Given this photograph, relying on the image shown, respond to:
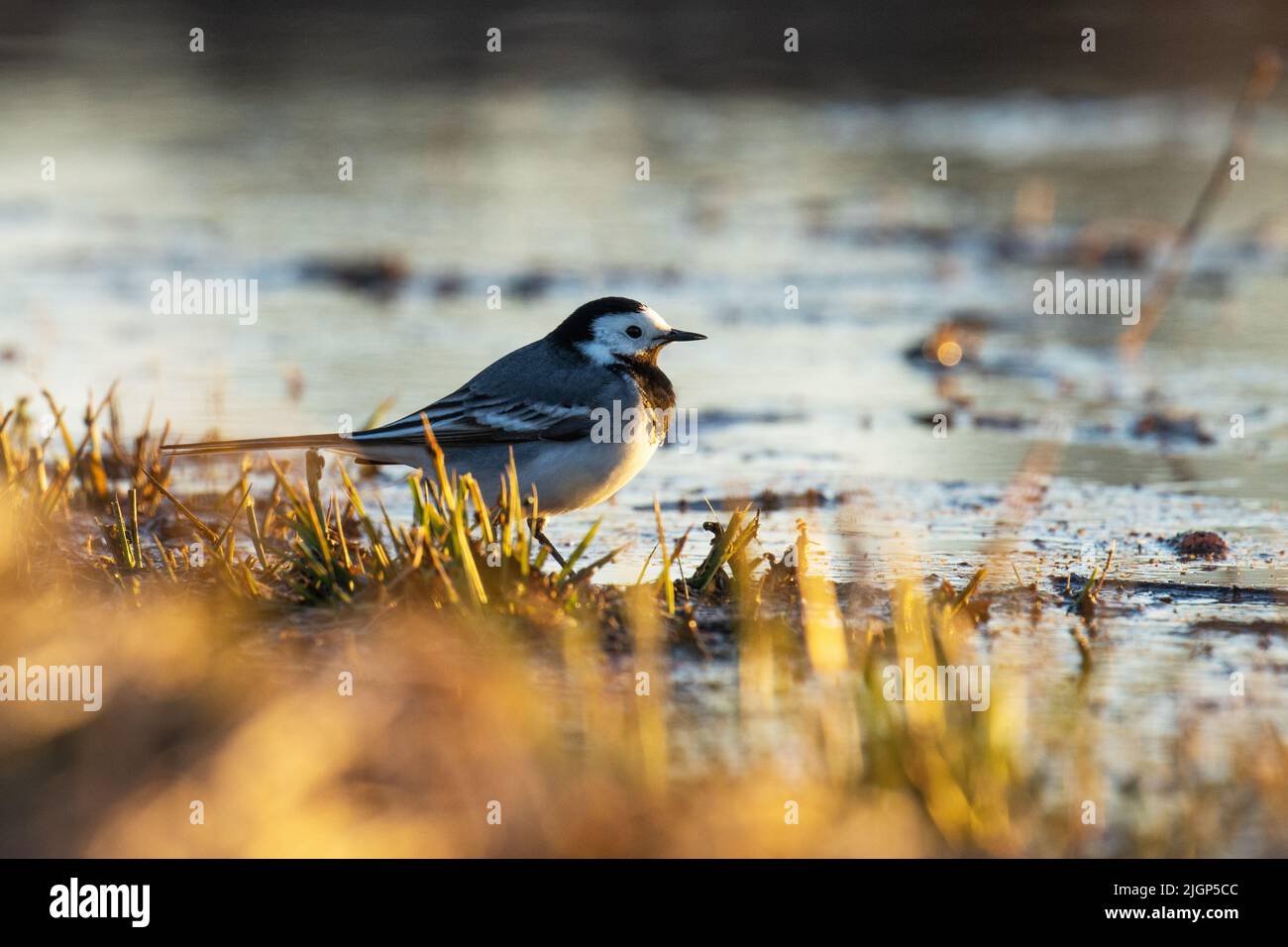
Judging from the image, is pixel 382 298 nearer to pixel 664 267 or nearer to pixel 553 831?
pixel 664 267

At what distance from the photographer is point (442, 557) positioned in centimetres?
616

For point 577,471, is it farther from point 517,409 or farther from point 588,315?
point 588,315

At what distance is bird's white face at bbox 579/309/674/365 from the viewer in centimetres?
767

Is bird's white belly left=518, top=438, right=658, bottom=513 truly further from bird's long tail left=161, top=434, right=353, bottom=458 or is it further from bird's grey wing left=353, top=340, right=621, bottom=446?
bird's long tail left=161, top=434, right=353, bottom=458

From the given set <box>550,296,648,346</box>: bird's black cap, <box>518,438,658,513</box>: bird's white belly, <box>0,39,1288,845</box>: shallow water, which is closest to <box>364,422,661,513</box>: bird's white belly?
<box>518,438,658,513</box>: bird's white belly

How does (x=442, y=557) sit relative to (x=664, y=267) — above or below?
below

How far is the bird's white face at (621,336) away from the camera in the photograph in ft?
25.2

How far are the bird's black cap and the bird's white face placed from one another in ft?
0.06

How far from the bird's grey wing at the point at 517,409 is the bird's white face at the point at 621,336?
0.16 meters

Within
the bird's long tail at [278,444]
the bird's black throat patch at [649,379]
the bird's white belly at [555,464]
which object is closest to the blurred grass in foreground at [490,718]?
the bird's white belly at [555,464]

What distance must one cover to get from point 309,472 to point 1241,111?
4.41 m

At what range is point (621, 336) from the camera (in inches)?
304

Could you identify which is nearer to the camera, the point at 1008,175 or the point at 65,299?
the point at 65,299
